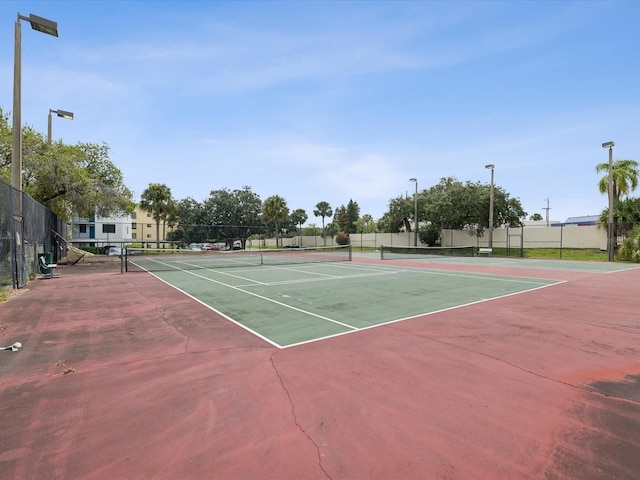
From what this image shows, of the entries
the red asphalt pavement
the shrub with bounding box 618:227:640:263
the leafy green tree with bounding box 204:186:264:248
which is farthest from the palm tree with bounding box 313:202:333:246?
the red asphalt pavement

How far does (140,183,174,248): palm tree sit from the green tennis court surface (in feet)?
99.7

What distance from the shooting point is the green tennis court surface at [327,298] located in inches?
273

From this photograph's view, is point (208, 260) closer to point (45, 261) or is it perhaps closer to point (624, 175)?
point (45, 261)

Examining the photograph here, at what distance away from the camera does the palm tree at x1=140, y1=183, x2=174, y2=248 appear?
1638 inches

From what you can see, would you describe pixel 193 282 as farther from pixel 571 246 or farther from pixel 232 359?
pixel 571 246

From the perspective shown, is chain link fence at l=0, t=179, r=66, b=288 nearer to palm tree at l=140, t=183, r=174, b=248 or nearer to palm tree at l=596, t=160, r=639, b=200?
palm tree at l=140, t=183, r=174, b=248

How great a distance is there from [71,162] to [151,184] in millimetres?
21865

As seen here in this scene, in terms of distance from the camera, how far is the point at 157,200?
41.8m

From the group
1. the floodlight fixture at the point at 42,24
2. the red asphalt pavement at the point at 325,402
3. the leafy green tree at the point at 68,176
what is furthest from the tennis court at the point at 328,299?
the leafy green tree at the point at 68,176

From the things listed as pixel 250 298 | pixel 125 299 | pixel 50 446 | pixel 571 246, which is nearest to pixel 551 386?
pixel 50 446

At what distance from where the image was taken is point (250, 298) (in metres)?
10.1

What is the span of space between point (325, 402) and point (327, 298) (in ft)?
20.7

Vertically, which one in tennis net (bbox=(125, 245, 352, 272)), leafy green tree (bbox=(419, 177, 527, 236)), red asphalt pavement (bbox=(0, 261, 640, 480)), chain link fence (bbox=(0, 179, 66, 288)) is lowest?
tennis net (bbox=(125, 245, 352, 272))

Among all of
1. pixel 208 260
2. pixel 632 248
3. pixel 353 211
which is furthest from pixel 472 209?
pixel 353 211
